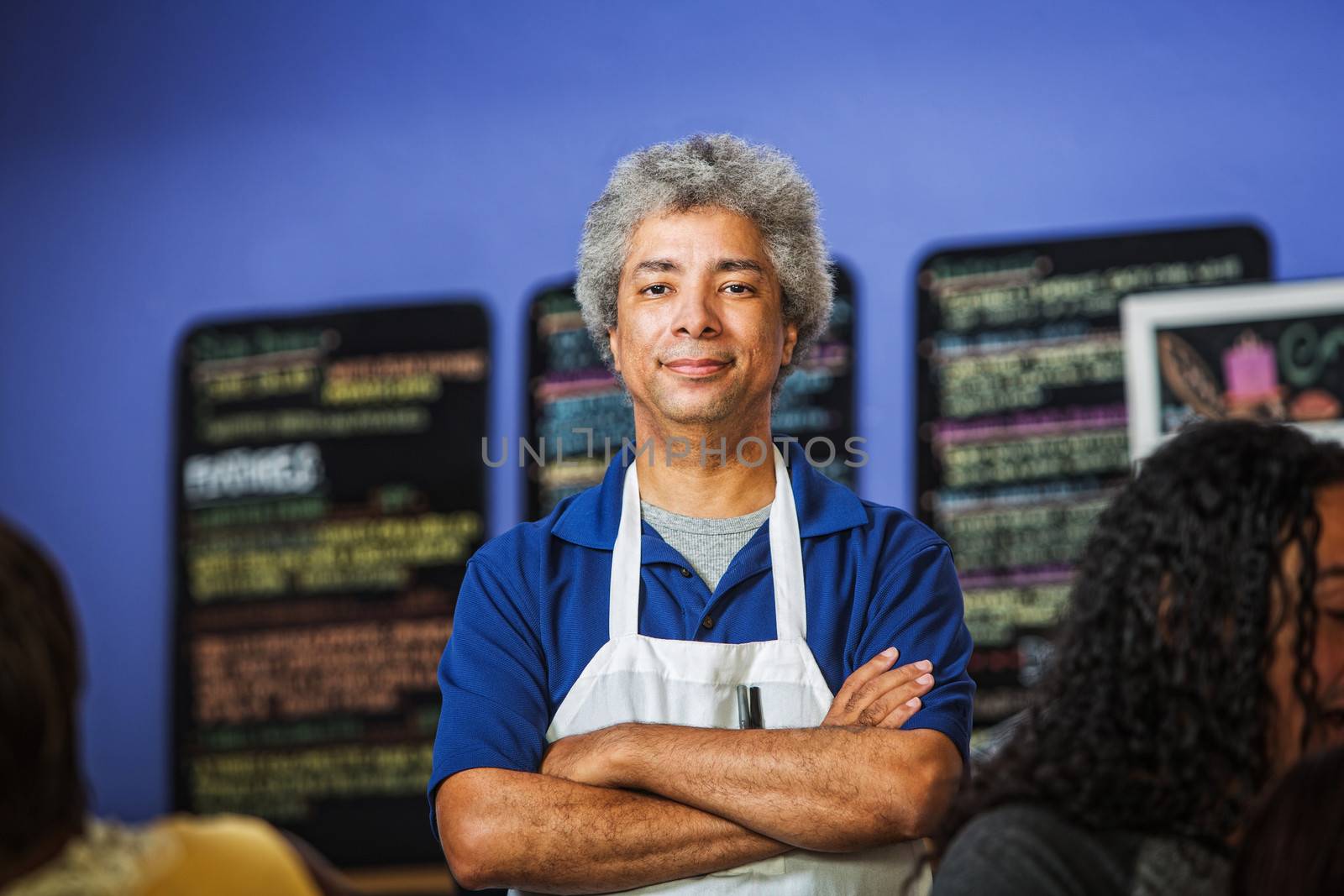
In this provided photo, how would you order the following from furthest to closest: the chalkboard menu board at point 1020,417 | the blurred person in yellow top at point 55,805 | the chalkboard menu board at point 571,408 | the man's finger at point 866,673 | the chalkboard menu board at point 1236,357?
the chalkboard menu board at point 571,408 → the chalkboard menu board at point 1020,417 → the chalkboard menu board at point 1236,357 → the man's finger at point 866,673 → the blurred person in yellow top at point 55,805

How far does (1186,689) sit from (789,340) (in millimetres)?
864

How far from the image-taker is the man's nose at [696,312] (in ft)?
5.97

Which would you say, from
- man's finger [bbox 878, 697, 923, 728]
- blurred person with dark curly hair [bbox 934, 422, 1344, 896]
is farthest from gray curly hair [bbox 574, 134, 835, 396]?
blurred person with dark curly hair [bbox 934, 422, 1344, 896]

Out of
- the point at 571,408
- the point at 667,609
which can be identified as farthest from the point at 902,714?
the point at 571,408

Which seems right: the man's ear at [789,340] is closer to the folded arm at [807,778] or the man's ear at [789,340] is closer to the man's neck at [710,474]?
the man's neck at [710,474]

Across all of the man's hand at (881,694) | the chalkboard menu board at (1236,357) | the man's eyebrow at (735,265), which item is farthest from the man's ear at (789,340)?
the chalkboard menu board at (1236,357)

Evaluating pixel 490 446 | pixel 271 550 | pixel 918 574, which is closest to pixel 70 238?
pixel 271 550

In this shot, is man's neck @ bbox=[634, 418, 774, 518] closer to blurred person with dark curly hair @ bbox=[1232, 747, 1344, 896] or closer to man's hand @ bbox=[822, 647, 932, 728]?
man's hand @ bbox=[822, 647, 932, 728]

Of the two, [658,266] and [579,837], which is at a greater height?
[658,266]

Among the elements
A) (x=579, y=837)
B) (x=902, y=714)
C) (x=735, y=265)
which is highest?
(x=735, y=265)

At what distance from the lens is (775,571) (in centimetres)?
177

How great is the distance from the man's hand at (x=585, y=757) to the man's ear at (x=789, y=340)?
1.81 ft

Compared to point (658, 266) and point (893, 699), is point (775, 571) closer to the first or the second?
point (893, 699)

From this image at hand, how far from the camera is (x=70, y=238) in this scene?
12.4 feet
